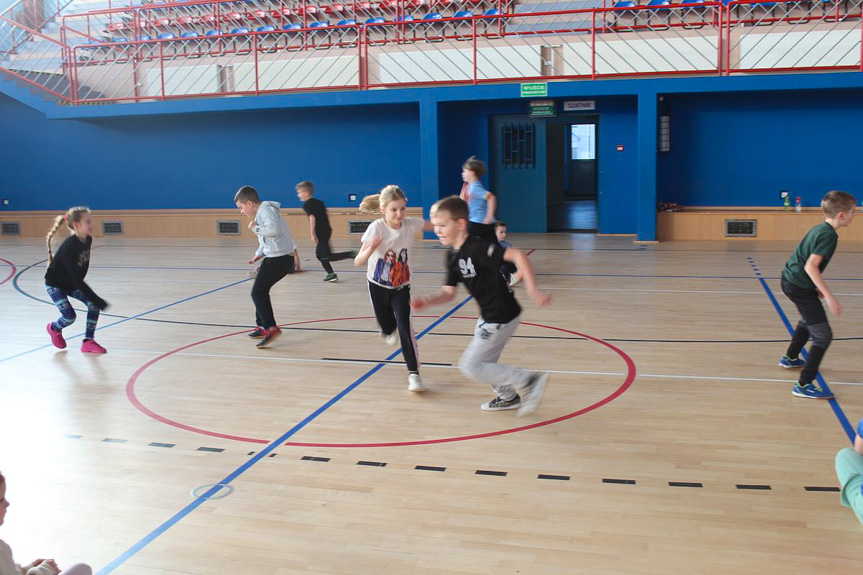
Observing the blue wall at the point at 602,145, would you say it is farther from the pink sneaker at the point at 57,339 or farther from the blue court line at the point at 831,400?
the pink sneaker at the point at 57,339

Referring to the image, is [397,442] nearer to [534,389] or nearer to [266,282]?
[534,389]

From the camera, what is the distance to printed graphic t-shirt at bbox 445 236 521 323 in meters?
4.30

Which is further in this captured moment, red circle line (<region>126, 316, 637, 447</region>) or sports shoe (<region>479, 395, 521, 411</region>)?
sports shoe (<region>479, 395, 521, 411</region>)

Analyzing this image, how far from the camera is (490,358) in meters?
4.52

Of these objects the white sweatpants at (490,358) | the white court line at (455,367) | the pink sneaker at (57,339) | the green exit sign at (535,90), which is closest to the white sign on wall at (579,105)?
the green exit sign at (535,90)

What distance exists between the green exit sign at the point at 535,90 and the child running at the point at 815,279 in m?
→ 9.01

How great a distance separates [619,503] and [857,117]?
40.5ft

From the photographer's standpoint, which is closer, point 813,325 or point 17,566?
point 17,566

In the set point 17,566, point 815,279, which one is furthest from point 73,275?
point 815,279

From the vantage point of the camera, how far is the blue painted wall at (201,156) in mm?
15750

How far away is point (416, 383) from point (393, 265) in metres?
0.85

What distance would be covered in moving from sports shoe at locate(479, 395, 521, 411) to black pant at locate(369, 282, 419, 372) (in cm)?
65

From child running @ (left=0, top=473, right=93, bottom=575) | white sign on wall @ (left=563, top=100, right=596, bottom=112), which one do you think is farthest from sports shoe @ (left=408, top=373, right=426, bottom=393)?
white sign on wall @ (left=563, top=100, right=596, bottom=112)

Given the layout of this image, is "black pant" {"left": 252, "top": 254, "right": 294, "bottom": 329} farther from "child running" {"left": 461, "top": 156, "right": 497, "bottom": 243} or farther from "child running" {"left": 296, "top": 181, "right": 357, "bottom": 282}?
"child running" {"left": 296, "top": 181, "right": 357, "bottom": 282}
